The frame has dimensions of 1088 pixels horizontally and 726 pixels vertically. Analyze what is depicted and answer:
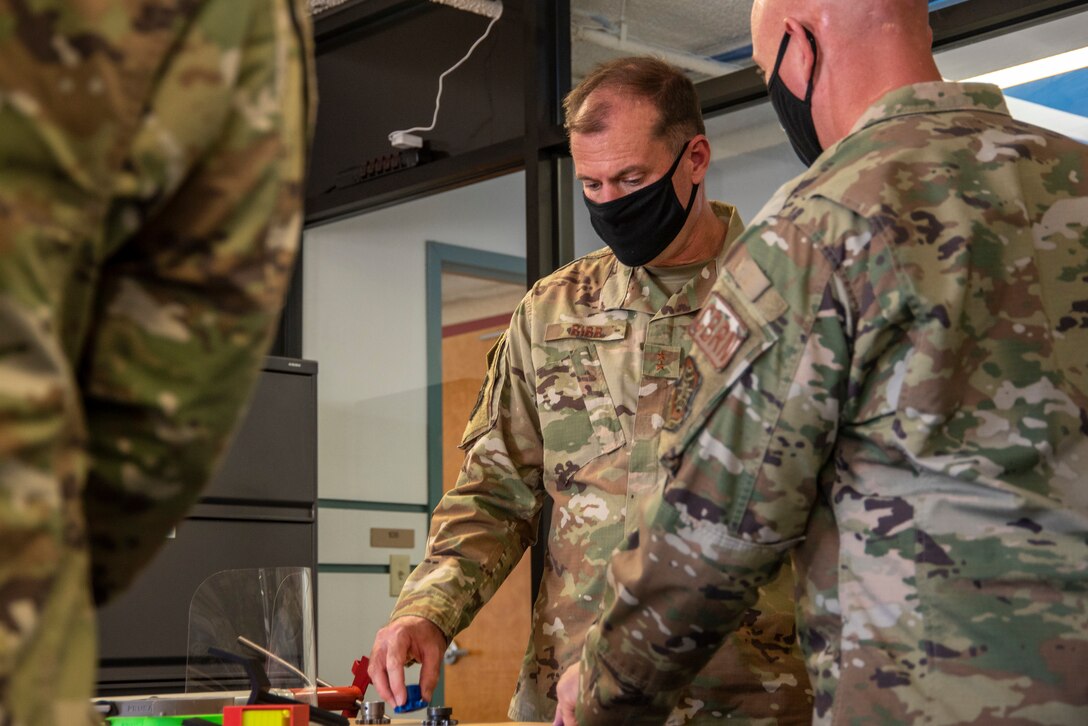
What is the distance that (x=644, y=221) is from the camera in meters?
2.05

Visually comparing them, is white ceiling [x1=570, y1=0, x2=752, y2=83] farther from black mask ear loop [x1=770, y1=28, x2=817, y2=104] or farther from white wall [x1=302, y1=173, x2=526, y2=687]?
black mask ear loop [x1=770, y1=28, x2=817, y2=104]

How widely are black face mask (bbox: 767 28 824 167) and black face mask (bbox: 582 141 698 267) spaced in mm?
542

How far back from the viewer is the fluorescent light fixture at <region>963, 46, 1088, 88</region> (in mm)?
2908

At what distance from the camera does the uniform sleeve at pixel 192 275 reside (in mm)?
625

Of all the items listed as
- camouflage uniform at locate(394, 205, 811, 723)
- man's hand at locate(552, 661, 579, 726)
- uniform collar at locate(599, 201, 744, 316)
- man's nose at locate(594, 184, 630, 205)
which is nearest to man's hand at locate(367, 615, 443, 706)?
camouflage uniform at locate(394, 205, 811, 723)

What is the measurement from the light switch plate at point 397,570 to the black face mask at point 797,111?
3.28 m

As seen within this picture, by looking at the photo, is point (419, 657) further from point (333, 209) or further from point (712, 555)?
point (333, 209)

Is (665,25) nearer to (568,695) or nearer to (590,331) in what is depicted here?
(590,331)

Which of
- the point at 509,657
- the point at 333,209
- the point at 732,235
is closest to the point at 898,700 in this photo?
the point at 732,235

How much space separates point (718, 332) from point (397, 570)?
350cm

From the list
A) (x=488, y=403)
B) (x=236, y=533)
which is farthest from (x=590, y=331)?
(x=236, y=533)

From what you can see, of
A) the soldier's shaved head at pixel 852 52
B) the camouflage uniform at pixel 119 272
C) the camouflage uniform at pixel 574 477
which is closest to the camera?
the camouflage uniform at pixel 119 272

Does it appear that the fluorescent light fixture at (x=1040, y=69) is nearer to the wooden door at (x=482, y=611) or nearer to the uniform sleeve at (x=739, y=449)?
the wooden door at (x=482, y=611)

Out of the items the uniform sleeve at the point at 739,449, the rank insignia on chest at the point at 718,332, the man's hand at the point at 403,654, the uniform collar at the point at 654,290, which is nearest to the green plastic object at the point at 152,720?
the man's hand at the point at 403,654
